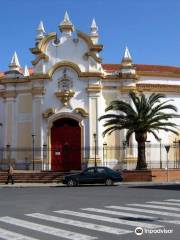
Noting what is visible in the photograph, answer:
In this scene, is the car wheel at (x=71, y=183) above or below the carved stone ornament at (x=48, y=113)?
below

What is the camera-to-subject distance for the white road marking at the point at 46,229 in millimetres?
10656

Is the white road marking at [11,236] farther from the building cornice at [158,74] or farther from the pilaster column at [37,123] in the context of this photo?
the building cornice at [158,74]

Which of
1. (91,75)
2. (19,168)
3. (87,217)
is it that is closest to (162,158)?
(91,75)

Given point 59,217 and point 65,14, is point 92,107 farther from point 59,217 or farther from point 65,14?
point 59,217

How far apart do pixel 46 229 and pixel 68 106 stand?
105ft

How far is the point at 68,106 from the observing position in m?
43.4

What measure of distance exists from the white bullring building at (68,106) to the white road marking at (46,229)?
1129 inches

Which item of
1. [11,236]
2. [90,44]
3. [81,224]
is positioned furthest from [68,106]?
[11,236]

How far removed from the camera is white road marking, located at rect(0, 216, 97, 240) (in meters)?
10.7

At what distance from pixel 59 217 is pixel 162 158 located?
31.8m

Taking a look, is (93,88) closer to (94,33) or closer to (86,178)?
(94,33)

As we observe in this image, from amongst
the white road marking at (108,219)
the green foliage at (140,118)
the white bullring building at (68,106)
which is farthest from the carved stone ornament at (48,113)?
the white road marking at (108,219)

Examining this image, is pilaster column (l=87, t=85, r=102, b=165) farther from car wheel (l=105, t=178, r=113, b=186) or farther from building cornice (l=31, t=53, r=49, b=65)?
car wheel (l=105, t=178, r=113, b=186)

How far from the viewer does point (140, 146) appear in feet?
123
